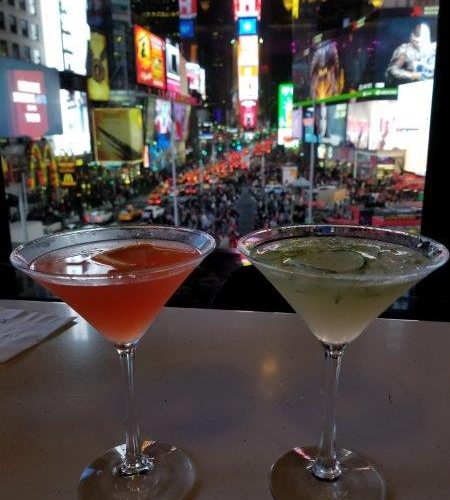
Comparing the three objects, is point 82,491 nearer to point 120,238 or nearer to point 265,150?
point 120,238

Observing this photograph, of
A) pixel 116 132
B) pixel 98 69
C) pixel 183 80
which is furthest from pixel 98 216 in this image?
pixel 183 80

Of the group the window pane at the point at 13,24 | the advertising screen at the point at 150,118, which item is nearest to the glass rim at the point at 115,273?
the window pane at the point at 13,24

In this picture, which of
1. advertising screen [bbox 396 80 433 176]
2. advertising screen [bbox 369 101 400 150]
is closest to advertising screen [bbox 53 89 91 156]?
advertising screen [bbox 369 101 400 150]

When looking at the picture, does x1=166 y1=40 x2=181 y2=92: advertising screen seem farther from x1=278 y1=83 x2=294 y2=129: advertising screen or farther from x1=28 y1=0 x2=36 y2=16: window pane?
x1=28 y1=0 x2=36 y2=16: window pane

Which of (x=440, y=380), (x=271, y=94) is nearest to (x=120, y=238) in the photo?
(x=440, y=380)

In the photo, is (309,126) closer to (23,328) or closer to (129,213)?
(129,213)

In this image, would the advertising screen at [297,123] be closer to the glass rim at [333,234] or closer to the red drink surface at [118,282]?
the glass rim at [333,234]
